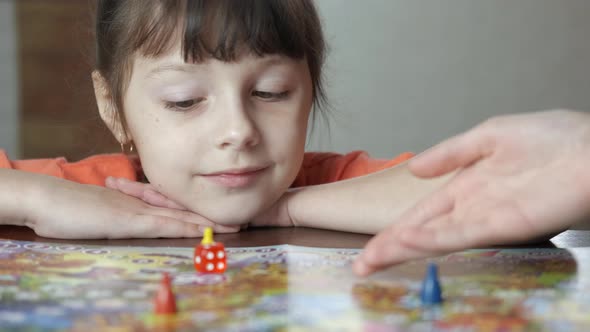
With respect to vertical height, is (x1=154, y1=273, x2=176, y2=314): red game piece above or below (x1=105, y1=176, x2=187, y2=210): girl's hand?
below

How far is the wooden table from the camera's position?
3.24 feet

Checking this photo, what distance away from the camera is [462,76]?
10.2 feet

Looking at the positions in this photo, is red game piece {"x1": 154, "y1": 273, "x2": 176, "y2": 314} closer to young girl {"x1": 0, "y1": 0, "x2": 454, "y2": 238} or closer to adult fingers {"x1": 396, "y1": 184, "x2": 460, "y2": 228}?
adult fingers {"x1": 396, "y1": 184, "x2": 460, "y2": 228}

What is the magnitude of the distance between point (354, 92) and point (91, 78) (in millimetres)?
1929

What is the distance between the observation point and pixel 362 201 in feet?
3.66

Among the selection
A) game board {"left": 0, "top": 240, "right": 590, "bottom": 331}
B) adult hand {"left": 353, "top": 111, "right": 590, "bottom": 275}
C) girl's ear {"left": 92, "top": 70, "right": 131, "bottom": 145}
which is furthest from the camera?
girl's ear {"left": 92, "top": 70, "right": 131, "bottom": 145}

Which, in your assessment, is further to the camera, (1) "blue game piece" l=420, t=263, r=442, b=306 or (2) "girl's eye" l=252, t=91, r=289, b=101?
(2) "girl's eye" l=252, t=91, r=289, b=101

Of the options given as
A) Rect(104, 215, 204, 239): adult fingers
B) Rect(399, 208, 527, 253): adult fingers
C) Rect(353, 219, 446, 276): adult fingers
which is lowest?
Rect(353, 219, 446, 276): adult fingers

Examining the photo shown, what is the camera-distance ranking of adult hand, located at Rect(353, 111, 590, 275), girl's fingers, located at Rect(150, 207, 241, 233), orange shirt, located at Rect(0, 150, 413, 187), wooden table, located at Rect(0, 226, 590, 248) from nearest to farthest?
adult hand, located at Rect(353, 111, 590, 275)
wooden table, located at Rect(0, 226, 590, 248)
girl's fingers, located at Rect(150, 207, 241, 233)
orange shirt, located at Rect(0, 150, 413, 187)

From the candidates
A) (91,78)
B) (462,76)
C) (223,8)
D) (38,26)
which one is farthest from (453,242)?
(38,26)

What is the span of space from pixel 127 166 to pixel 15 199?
31cm

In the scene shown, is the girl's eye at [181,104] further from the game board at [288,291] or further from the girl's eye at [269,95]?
the game board at [288,291]

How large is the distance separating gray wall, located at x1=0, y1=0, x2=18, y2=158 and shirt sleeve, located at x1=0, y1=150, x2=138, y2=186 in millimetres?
2526

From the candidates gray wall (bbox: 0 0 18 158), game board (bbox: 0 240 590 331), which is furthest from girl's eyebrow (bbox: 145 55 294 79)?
gray wall (bbox: 0 0 18 158)
